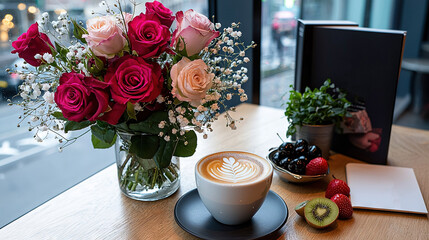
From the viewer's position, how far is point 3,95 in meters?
1.27

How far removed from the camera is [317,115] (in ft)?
4.20

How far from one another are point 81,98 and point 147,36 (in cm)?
20

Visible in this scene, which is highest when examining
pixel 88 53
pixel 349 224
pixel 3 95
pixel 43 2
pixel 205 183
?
pixel 43 2

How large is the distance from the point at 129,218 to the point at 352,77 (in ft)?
2.90

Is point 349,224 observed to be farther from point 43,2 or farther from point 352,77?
point 43,2

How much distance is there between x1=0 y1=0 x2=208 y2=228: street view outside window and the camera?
1265 mm

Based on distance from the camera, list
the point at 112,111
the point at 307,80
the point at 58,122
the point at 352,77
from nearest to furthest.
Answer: the point at 112,111 → the point at 58,122 → the point at 352,77 → the point at 307,80

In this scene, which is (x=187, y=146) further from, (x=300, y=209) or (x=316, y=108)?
(x=316, y=108)

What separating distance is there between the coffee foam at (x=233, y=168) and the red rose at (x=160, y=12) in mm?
358

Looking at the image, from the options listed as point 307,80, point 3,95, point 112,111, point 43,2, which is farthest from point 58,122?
point 307,80

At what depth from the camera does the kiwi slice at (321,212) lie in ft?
3.14

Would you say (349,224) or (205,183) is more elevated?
(205,183)

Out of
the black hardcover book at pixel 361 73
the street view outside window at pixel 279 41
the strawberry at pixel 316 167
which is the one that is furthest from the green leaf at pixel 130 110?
the street view outside window at pixel 279 41

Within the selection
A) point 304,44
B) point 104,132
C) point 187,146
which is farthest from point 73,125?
point 304,44
